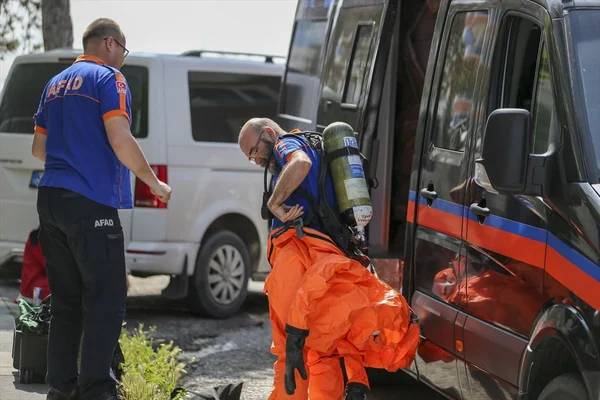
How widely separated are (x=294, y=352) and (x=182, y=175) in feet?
13.7

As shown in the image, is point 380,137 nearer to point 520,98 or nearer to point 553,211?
point 520,98

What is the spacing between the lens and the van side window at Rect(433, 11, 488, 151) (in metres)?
5.81

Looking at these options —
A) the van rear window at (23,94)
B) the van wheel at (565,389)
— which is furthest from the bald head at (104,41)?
the van rear window at (23,94)

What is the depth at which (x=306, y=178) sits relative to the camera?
6137 millimetres

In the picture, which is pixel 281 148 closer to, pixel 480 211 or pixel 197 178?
pixel 480 211

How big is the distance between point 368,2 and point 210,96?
304 centimetres

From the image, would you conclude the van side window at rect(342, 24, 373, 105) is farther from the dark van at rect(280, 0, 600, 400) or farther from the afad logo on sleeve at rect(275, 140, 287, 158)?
the afad logo on sleeve at rect(275, 140, 287, 158)

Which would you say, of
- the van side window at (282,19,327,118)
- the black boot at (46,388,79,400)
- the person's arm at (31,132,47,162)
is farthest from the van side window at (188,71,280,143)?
the black boot at (46,388,79,400)

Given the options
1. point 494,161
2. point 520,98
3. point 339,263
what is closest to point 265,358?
point 339,263

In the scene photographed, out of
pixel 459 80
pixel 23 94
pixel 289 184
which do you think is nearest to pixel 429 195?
pixel 459 80

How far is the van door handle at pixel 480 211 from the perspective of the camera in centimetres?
534

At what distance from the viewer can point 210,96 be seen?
10266mm

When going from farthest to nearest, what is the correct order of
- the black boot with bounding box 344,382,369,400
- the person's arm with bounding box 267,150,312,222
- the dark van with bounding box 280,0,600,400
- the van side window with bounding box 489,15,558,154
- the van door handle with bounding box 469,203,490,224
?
the black boot with bounding box 344,382,369,400 → the person's arm with bounding box 267,150,312,222 → the van side window with bounding box 489,15,558,154 → the van door handle with bounding box 469,203,490,224 → the dark van with bounding box 280,0,600,400

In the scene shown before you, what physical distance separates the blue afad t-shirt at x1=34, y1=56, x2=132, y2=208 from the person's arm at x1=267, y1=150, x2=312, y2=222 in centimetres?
79
